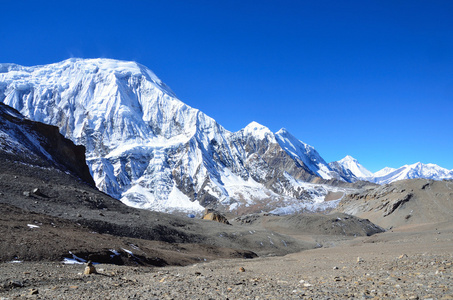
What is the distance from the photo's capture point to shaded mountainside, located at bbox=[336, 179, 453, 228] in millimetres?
104562

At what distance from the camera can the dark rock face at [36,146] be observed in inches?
2012

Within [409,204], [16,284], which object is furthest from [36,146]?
[409,204]

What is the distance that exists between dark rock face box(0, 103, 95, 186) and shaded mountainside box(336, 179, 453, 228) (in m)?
94.8

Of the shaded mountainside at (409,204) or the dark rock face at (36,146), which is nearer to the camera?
the dark rock face at (36,146)

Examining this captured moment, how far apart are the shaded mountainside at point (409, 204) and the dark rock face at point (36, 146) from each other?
94787 mm

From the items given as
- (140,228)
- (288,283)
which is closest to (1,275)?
(288,283)

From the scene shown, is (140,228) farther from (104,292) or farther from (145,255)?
(104,292)

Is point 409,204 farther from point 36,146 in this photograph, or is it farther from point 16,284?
point 16,284

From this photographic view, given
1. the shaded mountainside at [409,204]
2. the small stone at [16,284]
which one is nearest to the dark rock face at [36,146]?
the small stone at [16,284]

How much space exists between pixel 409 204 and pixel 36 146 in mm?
110521

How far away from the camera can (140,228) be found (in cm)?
4597

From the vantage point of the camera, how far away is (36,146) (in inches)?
2279

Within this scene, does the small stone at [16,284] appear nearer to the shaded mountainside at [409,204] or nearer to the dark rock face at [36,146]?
the dark rock face at [36,146]

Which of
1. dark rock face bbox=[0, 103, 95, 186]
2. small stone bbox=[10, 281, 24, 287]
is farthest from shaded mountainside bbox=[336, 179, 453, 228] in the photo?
small stone bbox=[10, 281, 24, 287]
